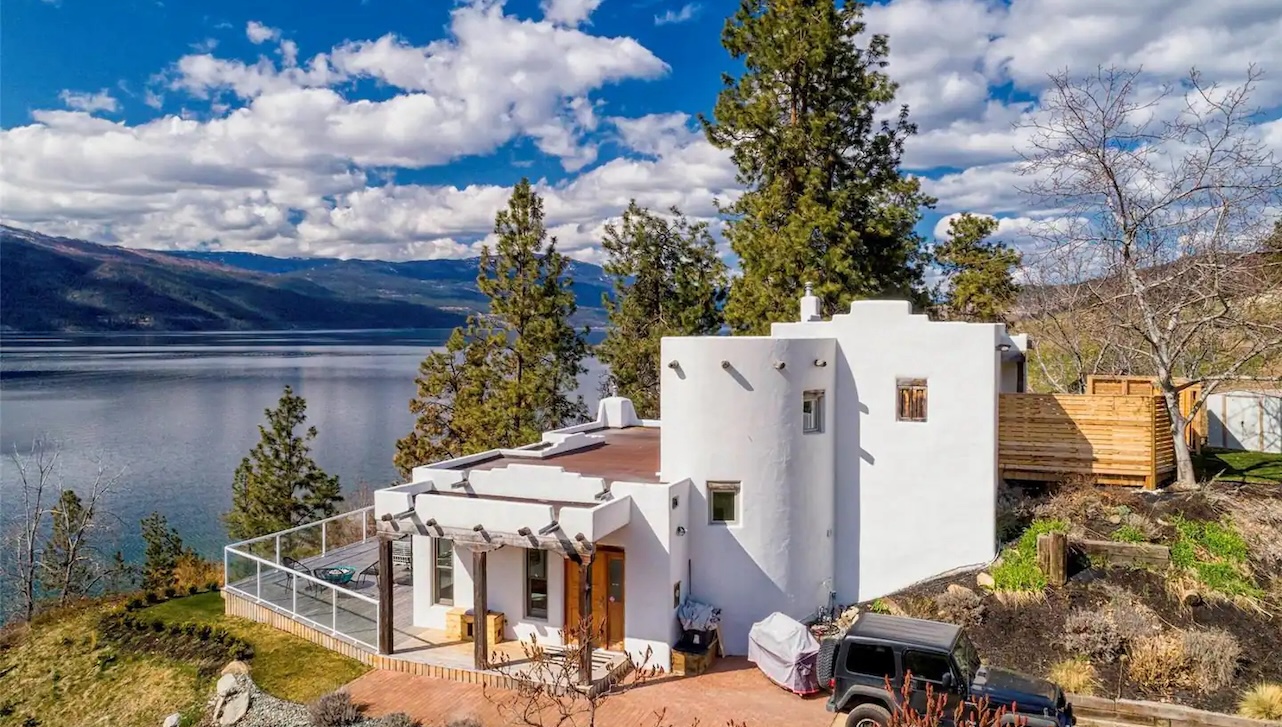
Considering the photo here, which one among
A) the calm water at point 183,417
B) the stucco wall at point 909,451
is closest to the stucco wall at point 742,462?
the stucco wall at point 909,451

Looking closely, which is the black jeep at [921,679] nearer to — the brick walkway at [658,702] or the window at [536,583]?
the brick walkway at [658,702]

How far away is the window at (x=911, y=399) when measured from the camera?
16312 millimetres

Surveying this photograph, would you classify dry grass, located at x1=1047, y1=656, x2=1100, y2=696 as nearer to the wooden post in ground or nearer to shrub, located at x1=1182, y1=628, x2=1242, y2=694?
shrub, located at x1=1182, y1=628, x2=1242, y2=694

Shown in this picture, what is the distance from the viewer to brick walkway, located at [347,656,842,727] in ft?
40.5

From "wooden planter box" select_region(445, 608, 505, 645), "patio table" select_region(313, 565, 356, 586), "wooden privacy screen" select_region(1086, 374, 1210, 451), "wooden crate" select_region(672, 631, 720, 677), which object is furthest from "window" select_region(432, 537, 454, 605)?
"wooden privacy screen" select_region(1086, 374, 1210, 451)

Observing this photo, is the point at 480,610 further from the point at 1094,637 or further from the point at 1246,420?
the point at 1246,420

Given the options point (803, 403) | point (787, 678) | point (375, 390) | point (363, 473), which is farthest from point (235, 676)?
point (375, 390)

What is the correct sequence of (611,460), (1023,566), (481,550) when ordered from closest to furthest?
(481,550), (1023,566), (611,460)

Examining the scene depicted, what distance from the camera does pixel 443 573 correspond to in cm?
1599

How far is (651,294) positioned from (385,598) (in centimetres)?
2152

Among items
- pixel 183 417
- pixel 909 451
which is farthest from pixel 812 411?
pixel 183 417

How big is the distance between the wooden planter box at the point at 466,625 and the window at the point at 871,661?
6.78 m

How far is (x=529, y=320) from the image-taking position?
30391mm

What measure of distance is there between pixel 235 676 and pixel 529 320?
1784 centimetres
